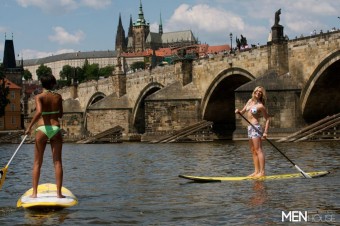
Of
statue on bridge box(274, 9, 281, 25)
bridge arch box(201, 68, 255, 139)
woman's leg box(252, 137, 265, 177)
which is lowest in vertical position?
woman's leg box(252, 137, 265, 177)

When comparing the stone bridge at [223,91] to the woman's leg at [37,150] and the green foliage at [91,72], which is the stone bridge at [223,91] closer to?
the woman's leg at [37,150]

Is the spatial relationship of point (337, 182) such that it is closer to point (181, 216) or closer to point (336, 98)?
point (181, 216)

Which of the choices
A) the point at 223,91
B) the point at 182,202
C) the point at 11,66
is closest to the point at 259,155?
the point at 182,202

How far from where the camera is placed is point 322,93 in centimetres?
3941

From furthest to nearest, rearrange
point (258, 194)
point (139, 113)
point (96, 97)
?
1. point (96, 97)
2. point (139, 113)
3. point (258, 194)

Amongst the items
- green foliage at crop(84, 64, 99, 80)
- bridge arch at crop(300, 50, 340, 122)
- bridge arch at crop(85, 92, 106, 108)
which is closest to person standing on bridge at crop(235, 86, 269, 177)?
bridge arch at crop(300, 50, 340, 122)

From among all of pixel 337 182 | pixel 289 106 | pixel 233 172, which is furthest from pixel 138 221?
pixel 289 106

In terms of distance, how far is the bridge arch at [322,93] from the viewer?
38.0m

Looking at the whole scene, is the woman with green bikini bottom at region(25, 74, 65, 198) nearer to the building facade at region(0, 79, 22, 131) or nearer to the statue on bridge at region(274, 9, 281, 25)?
the statue on bridge at region(274, 9, 281, 25)

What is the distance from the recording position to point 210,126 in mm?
48625

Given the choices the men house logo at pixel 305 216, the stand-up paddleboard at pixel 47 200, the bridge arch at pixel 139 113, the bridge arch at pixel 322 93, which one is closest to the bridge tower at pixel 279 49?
the bridge arch at pixel 322 93

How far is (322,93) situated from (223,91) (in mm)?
13229

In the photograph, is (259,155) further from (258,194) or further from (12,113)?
(12,113)

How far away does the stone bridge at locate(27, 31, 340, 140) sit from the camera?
1537 inches
